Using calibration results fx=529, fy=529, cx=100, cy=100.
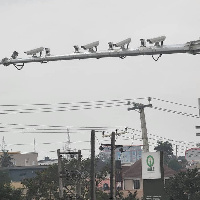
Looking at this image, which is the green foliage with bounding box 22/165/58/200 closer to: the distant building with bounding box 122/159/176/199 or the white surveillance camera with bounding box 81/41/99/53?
the distant building with bounding box 122/159/176/199

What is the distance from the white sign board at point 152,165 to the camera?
67.1m

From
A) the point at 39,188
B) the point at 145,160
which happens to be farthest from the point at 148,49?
the point at 39,188

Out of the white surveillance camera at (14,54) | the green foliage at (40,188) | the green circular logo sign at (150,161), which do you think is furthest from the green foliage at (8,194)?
the white surveillance camera at (14,54)

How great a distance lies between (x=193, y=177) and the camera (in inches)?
2923

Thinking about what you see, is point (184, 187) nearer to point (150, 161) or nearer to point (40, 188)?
point (150, 161)

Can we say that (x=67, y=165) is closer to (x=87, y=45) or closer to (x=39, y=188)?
(x=39, y=188)

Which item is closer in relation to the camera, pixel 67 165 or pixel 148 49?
pixel 148 49

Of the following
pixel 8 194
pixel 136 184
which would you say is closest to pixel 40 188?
pixel 8 194

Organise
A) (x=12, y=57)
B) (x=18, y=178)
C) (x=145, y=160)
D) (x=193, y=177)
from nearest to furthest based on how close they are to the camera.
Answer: (x=12, y=57) < (x=145, y=160) < (x=193, y=177) < (x=18, y=178)

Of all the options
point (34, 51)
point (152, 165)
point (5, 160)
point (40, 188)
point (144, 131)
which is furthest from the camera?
point (5, 160)

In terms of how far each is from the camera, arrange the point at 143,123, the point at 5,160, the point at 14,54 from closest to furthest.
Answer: the point at 14,54 → the point at 143,123 → the point at 5,160

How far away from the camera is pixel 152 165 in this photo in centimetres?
6844

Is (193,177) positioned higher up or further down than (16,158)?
further down

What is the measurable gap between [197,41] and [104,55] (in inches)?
196
